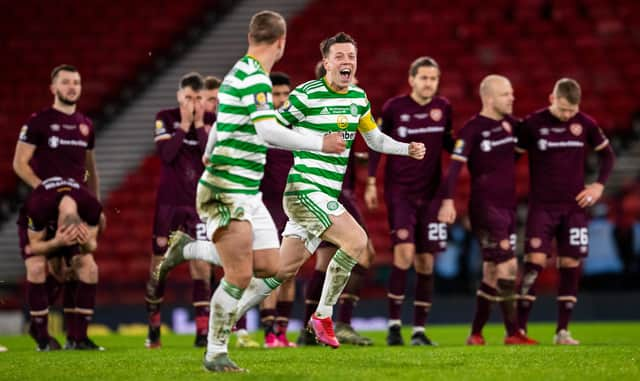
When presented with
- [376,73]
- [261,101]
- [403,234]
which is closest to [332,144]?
[261,101]

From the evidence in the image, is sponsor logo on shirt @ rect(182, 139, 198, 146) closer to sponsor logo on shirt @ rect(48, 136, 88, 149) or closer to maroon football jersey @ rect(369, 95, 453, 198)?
sponsor logo on shirt @ rect(48, 136, 88, 149)

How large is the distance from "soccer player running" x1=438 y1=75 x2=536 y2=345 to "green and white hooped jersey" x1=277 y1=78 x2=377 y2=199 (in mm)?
1776

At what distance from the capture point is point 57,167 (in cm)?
923

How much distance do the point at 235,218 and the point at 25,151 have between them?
3597mm

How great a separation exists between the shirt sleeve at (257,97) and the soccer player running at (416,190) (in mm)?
3497

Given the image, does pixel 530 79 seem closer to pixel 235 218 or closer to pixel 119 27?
pixel 119 27

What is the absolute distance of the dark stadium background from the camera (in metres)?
14.1

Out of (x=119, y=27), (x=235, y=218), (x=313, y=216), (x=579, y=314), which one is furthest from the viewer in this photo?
(x=119, y=27)

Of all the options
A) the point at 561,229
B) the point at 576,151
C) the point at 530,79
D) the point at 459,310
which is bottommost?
the point at 459,310

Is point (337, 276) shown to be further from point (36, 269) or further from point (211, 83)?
point (36, 269)

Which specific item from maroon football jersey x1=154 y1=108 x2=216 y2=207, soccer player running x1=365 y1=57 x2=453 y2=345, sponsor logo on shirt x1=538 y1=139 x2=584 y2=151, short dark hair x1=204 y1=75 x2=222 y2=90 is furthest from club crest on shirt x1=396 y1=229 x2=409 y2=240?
short dark hair x1=204 y1=75 x2=222 y2=90

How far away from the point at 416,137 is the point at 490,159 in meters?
0.68

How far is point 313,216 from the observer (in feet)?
24.9

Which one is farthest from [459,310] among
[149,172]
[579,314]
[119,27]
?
[119,27]
